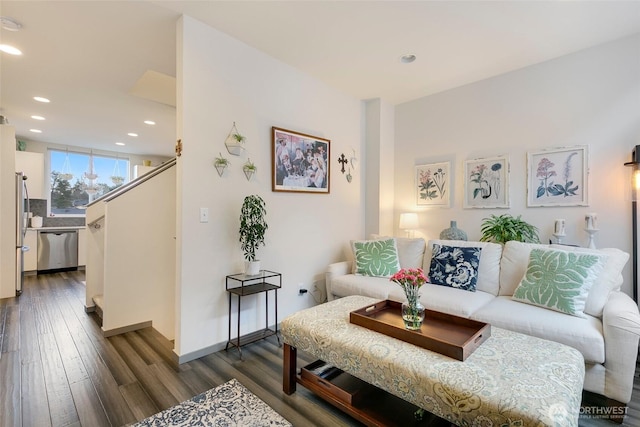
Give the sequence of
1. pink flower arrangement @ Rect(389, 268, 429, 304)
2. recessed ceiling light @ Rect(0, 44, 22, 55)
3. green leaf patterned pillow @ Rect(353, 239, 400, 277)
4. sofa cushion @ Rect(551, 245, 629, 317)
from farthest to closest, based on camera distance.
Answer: green leaf patterned pillow @ Rect(353, 239, 400, 277) → recessed ceiling light @ Rect(0, 44, 22, 55) → sofa cushion @ Rect(551, 245, 629, 317) → pink flower arrangement @ Rect(389, 268, 429, 304)

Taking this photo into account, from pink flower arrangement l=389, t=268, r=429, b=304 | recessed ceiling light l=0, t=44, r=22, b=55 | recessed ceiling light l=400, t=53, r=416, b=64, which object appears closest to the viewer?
pink flower arrangement l=389, t=268, r=429, b=304

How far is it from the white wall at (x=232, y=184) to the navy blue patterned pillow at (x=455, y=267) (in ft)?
4.21

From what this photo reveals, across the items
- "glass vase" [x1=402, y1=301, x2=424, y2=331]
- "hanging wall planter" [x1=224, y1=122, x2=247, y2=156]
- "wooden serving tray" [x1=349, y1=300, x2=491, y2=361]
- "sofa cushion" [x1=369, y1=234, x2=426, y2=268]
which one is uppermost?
"hanging wall planter" [x1=224, y1=122, x2=247, y2=156]

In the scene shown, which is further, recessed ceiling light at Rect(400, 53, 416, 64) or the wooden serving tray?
recessed ceiling light at Rect(400, 53, 416, 64)

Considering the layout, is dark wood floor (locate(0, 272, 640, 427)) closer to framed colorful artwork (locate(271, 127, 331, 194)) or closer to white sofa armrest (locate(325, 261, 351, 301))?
white sofa armrest (locate(325, 261, 351, 301))

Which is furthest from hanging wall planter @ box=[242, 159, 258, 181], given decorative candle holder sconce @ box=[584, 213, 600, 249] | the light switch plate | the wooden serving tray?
decorative candle holder sconce @ box=[584, 213, 600, 249]

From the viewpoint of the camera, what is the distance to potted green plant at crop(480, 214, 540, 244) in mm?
3064

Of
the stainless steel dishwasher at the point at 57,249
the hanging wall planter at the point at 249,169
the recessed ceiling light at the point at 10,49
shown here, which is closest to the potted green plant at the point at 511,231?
the hanging wall planter at the point at 249,169

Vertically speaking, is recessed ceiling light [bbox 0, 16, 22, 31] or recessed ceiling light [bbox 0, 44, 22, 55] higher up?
recessed ceiling light [bbox 0, 16, 22, 31]

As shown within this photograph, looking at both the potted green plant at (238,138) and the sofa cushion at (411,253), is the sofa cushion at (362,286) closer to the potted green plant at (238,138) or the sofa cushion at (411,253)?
the sofa cushion at (411,253)

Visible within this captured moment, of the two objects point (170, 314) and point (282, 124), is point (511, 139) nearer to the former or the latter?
point (282, 124)

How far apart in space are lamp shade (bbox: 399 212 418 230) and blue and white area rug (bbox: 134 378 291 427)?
2736 mm

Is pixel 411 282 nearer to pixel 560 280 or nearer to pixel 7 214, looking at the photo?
pixel 560 280

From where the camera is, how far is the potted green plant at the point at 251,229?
8.66 feet
